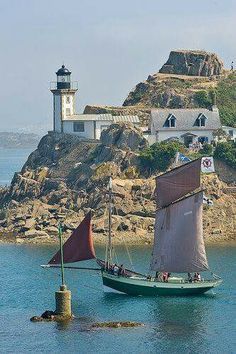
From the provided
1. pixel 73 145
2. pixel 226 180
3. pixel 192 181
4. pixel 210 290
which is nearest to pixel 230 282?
pixel 210 290

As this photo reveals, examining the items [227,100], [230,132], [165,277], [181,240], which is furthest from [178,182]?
→ [227,100]

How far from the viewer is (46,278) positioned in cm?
10112

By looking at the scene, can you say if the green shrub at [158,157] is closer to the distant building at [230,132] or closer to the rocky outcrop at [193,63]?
the distant building at [230,132]

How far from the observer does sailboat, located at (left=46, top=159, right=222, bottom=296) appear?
93500mm

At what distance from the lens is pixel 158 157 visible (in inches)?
4963

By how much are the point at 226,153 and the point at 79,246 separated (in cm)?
3725

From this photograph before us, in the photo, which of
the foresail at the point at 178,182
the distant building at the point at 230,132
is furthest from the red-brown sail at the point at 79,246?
the distant building at the point at 230,132

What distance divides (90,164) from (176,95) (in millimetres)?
15943

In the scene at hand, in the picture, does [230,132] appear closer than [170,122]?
No

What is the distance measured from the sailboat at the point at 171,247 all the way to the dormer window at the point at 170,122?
119 feet

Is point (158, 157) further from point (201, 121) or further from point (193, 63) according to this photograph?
point (193, 63)

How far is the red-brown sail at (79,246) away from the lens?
305 ft

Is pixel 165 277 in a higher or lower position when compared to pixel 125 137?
lower

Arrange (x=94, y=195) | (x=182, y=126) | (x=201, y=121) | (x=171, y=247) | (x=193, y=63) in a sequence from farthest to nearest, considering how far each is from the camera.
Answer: (x=193, y=63) < (x=201, y=121) < (x=182, y=126) < (x=94, y=195) < (x=171, y=247)
